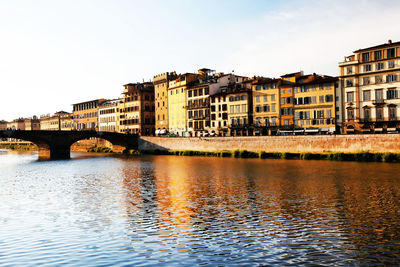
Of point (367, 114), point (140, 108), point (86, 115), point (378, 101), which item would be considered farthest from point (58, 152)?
point (86, 115)

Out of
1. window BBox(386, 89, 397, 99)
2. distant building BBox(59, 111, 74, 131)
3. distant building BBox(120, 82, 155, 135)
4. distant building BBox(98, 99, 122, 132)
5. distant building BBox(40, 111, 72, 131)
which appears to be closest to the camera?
window BBox(386, 89, 397, 99)

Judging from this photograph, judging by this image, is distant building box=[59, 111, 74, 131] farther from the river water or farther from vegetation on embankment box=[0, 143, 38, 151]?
the river water

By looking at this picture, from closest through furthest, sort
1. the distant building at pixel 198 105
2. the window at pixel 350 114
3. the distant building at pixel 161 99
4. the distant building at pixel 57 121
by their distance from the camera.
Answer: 1. the window at pixel 350 114
2. the distant building at pixel 198 105
3. the distant building at pixel 161 99
4. the distant building at pixel 57 121

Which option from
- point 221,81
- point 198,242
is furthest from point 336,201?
point 221,81

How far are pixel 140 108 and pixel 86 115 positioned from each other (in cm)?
3987

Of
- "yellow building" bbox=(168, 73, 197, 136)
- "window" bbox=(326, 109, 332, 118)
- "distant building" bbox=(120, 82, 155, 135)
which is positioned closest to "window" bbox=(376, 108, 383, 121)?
"window" bbox=(326, 109, 332, 118)

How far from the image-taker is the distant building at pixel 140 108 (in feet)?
384

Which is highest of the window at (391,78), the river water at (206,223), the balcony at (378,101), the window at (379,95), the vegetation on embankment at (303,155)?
the window at (391,78)

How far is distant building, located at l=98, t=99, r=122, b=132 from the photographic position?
130 meters

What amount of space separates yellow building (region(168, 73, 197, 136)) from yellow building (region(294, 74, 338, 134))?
33330 millimetres

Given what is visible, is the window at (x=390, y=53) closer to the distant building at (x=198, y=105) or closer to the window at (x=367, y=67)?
the window at (x=367, y=67)

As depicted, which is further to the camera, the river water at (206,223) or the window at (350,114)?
the window at (350,114)

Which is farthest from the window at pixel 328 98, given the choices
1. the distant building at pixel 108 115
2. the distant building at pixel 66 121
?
the distant building at pixel 66 121

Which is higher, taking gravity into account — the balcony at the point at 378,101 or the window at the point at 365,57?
the window at the point at 365,57
